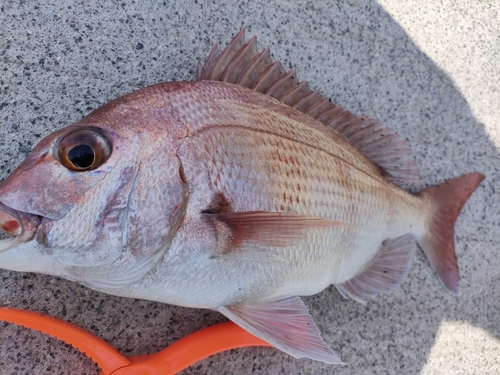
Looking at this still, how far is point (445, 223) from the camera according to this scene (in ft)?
4.41

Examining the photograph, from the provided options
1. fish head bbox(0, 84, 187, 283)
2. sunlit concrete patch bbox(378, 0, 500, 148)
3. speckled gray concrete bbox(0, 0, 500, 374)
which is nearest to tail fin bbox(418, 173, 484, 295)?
speckled gray concrete bbox(0, 0, 500, 374)

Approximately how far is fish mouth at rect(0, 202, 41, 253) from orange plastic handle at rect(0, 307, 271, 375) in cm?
28

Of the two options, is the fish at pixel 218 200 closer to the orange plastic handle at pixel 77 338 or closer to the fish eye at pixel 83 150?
the fish eye at pixel 83 150

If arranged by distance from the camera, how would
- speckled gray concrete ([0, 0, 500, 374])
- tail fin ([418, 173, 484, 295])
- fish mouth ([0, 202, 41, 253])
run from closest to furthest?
fish mouth ([0, 202, 41, 253])
speckled gray concrete ([0, 0, 500, 374])
tail fin ([418, 173, 484, 295])

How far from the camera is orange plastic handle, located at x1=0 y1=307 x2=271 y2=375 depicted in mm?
891

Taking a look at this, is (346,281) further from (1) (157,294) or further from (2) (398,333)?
(1) (157,294)

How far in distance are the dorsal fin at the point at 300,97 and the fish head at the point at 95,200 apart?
29 cm

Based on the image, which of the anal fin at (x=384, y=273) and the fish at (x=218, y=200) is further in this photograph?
the anal fin at (x=384, y=273)

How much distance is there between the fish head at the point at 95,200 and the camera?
2.25 ft

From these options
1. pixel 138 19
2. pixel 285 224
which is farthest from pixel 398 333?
pixel 138 19

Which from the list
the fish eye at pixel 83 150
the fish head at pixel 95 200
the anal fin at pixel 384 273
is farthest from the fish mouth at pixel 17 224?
the anal fin at pixel 384 273

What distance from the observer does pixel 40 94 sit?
1.05 metres

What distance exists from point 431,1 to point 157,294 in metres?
1.46

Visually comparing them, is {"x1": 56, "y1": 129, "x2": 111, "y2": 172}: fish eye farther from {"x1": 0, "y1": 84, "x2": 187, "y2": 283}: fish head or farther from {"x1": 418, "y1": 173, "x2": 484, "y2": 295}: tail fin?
{"x1": 418, "y1": 173, "x2": 484, "y2": 295}: tail fin
